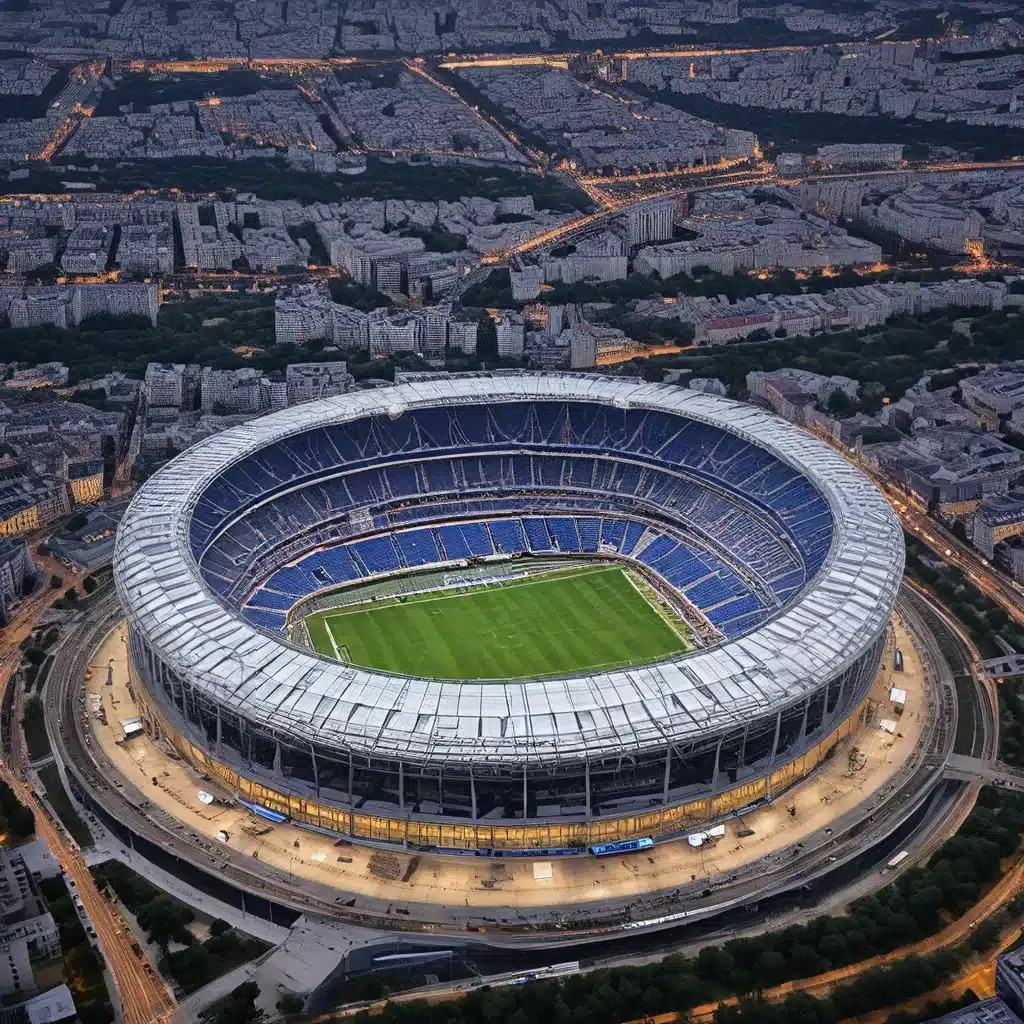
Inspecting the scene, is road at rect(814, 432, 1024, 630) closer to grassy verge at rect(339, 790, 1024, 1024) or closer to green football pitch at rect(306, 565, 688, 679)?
green football pitch at rect(306, 565, 688, 679)

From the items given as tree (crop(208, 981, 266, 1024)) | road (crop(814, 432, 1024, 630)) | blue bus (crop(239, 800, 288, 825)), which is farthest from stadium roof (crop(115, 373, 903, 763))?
tree (crop(208, 981, 266, 1024))

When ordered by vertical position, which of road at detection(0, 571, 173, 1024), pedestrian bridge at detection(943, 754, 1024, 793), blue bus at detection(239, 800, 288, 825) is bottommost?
road at detection(0, 571, 173, 1024)

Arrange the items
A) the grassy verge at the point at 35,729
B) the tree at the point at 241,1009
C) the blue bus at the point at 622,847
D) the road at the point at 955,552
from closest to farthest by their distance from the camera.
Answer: the tree at the point at 241,1009
the blue bus at the point at 622,847
the grassy verge at the point at 35,729
the road at the point at 955,552

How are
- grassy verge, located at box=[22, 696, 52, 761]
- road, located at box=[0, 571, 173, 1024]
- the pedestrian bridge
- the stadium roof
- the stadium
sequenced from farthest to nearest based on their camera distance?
grassy verge, located at box=[22, 696, 52, 761] < the pedestrian bridge < the stadium < the stadium roof < road, located at box=[0, 571, 173, 1024]

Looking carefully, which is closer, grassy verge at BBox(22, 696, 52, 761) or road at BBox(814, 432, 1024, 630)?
grassy verge at BBox(22, 696, 52, 761)

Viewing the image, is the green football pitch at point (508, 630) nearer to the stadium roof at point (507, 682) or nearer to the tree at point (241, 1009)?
the stadium roof at point (507, 682)

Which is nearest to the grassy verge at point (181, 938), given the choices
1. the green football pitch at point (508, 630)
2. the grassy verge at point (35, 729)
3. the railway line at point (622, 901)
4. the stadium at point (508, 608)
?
the railway line at point (622, 901)
